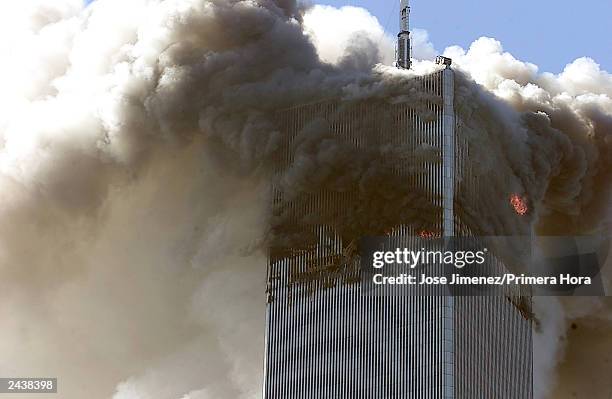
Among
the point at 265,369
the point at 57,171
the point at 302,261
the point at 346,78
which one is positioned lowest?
the point at 265,369

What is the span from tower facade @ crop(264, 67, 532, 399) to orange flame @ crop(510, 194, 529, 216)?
257 inches

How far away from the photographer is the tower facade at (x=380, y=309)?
103875 millimetres

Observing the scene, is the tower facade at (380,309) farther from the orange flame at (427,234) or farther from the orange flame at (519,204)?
the orange flame at (519,204)

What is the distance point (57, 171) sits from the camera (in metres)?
114

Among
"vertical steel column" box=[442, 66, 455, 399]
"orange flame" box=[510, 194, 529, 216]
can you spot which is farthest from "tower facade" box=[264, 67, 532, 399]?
"orange flame" box=[510, 194, 529, 216]

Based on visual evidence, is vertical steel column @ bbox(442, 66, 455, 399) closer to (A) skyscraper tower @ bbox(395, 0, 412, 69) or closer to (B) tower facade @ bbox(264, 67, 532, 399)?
(B) tower facade @ bbox(264, 67, 532, 399)

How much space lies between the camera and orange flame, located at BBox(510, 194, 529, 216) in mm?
111688

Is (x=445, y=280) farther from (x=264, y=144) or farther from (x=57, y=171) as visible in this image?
(x=57, y=171)

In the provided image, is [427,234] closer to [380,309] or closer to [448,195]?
[448,195]

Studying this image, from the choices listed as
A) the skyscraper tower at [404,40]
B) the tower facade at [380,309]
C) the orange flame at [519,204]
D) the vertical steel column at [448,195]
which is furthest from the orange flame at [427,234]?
the skyscraper tower at [404,40]

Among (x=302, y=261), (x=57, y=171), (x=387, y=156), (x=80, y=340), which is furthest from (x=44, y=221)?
(x=387, y=156)

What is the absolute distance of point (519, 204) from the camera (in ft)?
369

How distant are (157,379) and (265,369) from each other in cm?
1096

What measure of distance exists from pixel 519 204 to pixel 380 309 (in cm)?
1561
